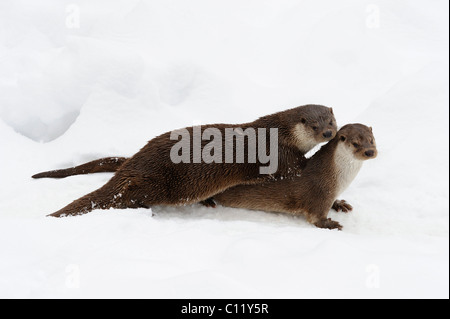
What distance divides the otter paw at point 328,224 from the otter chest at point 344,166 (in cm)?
20

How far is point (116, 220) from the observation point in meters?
2.74

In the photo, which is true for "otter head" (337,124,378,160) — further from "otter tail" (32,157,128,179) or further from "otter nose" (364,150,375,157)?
"otter tail" (32,157,128,179)

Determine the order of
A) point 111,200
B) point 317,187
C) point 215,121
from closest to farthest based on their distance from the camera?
point 111,200
point 317,187
point 215,121

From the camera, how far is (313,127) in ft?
10.7

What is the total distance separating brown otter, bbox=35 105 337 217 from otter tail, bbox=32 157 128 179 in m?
0.63

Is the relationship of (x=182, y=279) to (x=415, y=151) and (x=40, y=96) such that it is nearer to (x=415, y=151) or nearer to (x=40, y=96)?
(x=415, y=151)

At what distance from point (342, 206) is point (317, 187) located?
320 millimetres

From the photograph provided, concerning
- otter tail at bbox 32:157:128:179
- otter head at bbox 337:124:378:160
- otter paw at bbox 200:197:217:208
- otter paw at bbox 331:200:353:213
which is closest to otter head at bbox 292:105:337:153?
otter head at bbox 337:124:378:160

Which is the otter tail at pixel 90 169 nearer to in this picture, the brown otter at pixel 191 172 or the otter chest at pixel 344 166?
the brown otter at pixel 191 172

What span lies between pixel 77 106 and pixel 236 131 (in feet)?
6.88

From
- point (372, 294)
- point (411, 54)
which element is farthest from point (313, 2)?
point (372, 294)

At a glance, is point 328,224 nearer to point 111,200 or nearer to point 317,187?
point 317,187

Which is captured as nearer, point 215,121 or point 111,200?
point 111,200

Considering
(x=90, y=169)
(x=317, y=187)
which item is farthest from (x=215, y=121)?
(x=317, y=187)
